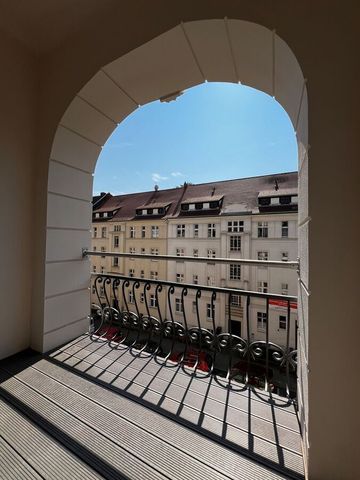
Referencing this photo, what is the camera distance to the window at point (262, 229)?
7.48 metres

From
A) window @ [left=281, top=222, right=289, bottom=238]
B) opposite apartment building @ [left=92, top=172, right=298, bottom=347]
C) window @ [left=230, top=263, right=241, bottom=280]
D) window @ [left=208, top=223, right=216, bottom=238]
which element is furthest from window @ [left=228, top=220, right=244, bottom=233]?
window @ [left=281, top=222, right=289, bottom=238]

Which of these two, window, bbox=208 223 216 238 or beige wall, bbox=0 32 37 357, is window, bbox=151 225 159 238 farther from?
beige wall, bbox=0 32 37 357

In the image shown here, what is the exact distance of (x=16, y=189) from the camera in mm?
1926

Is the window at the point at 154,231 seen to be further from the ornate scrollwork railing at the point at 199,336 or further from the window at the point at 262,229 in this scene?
the ornate scrollwork railing at the point at 199,336

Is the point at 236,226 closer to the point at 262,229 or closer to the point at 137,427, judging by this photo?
the point at 262,229

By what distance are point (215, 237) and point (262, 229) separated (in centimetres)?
191

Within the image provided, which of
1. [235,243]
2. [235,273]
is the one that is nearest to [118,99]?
[235,243]

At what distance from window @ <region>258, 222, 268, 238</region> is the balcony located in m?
6.29

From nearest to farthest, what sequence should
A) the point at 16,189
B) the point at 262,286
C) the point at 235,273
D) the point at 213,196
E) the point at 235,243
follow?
the point at 16,189
the point at 262,286
the point at 235,273
the point at 235,243
the point at 213,196

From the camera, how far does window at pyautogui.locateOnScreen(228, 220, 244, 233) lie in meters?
8.14

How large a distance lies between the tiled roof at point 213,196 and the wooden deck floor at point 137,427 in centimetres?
592

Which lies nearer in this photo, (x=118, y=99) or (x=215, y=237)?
(x=118, y=99)

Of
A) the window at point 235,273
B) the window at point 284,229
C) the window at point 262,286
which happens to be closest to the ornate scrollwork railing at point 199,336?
the window at point 262,286

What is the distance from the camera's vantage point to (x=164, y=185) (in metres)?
11.7
